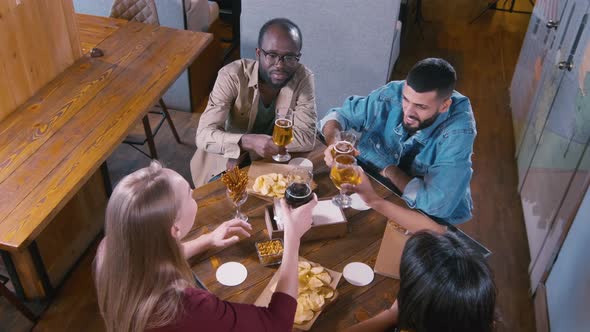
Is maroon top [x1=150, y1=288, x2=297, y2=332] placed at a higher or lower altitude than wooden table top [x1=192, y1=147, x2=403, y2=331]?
higher

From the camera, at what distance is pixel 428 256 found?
4.03 ft

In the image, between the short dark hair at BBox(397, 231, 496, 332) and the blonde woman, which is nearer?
the short dark hair at BBox(397, 231, 496, 332)

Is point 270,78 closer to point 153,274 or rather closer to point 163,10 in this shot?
point 153,274

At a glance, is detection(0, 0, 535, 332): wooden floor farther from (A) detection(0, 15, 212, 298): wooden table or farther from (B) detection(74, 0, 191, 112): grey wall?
(B) detection(74, 0, 191, 112): grey wall

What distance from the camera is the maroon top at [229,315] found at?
1.28 metres

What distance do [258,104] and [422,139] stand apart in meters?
0.79

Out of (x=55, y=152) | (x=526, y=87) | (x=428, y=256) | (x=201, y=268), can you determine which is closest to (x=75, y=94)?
(x=55, y=152)

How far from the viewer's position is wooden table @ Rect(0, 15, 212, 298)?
6.48ft

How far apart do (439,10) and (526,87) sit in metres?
2.78

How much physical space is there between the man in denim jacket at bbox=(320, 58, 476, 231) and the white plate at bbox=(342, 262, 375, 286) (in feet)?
0.81

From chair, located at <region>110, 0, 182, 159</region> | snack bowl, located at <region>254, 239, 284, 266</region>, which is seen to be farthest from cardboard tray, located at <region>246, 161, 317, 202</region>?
chair, located at <region>110, 0, 182, 159</region>

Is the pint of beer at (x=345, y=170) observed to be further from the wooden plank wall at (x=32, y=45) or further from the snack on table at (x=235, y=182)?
the wooden plank wall at (x=32, y=45)

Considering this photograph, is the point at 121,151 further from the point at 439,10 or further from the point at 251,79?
the point at 439,10

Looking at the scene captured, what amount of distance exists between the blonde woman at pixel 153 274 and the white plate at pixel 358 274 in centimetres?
30
